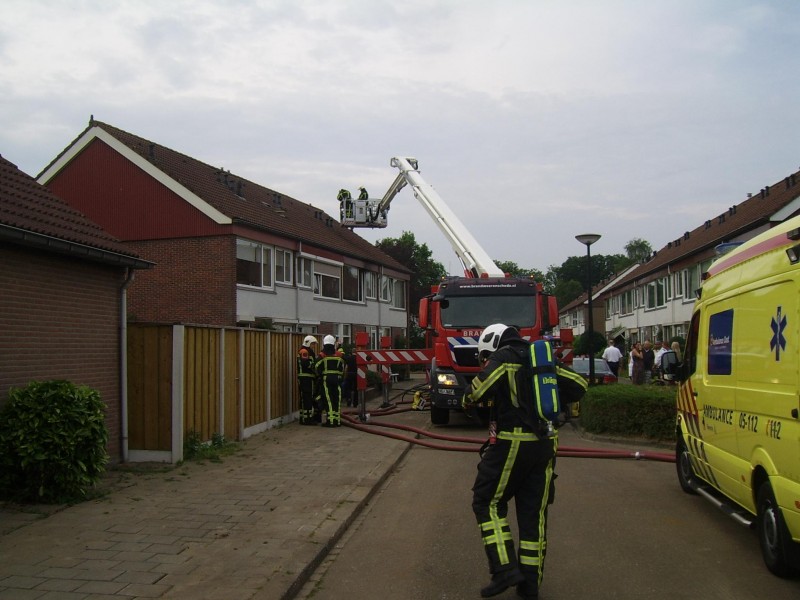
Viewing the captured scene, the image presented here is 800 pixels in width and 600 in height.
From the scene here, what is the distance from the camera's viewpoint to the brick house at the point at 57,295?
761 centimetres

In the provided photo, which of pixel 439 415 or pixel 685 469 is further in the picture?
pixel 439 415

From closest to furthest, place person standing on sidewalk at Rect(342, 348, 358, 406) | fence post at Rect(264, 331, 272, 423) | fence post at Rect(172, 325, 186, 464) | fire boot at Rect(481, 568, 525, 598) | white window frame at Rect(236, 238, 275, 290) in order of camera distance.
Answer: fire boot at Rect(481, 568, 525, 598) < fence post at Rect(172, 325, 186, 464) < fence post at Rect(264, 331, 272, 423) < person standing on sidewalk at Rect(342, 348, 358, 406) < white window frame at Rect(236, 238, 275, 290)

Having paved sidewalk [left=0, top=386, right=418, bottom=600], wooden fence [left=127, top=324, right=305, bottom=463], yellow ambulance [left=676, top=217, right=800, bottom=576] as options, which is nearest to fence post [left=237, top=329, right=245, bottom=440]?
wooden fence [left=127, top=324, right=305, bottom=463]

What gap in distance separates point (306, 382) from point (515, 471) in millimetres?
9605

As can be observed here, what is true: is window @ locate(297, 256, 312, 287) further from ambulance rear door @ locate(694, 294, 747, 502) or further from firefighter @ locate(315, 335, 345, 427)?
ambulance rear door @ locate(694, 294, 747, 502)

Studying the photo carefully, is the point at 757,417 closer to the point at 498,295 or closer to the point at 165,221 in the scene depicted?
the point at 498,295

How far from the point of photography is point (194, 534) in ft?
19.8

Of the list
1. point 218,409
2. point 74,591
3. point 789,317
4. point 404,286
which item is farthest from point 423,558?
point 404,286

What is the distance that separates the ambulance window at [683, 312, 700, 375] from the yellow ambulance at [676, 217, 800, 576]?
0.26ft

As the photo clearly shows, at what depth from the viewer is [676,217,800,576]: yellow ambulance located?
4.79 m

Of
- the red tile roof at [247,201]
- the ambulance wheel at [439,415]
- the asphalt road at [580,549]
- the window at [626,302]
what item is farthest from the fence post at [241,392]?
the window at [626,302]

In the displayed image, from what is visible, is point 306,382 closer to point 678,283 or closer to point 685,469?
point 685,469

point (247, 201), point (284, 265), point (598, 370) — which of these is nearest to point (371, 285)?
point (247, 201)

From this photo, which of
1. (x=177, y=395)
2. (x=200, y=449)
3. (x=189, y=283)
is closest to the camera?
(x=177, y=395)
